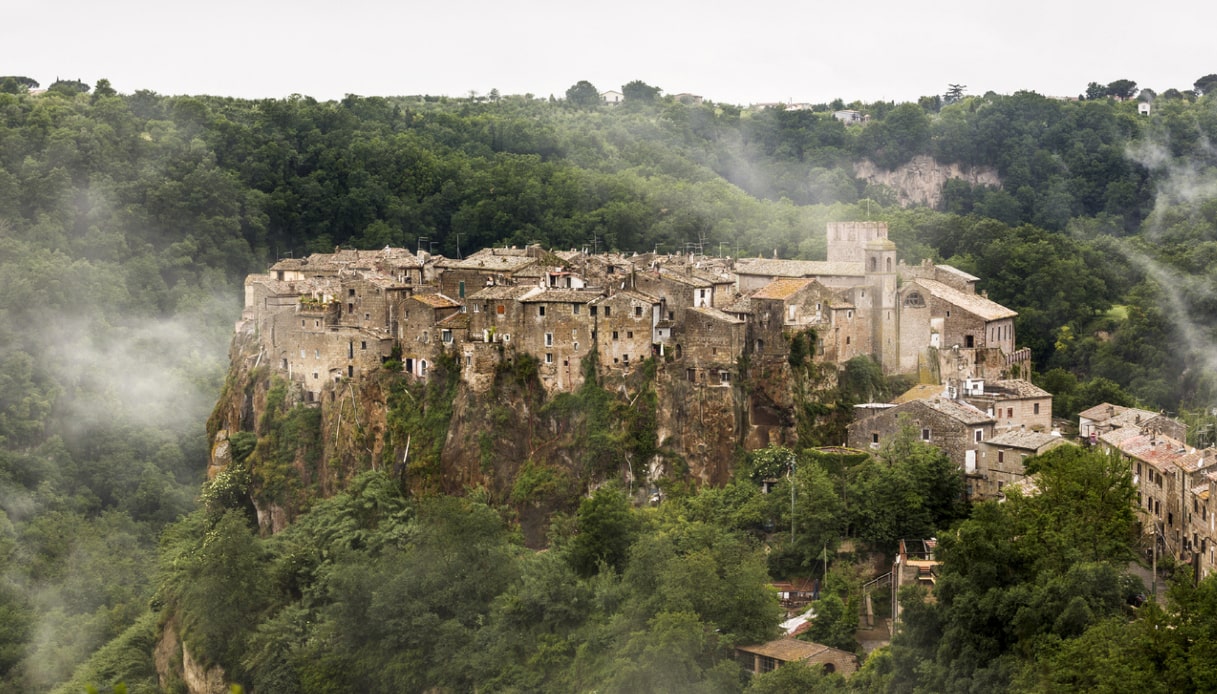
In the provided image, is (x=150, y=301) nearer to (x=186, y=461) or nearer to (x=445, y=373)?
(x=186, y=461)

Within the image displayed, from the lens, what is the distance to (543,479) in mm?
47281

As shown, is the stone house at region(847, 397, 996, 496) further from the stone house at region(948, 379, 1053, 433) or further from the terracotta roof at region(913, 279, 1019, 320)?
the terracotta roof at region(913, 279, 1019, 320)

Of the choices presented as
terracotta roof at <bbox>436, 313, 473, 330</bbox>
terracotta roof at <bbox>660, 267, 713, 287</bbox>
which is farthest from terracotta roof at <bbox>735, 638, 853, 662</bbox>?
terracotta roof at <bbox>436, 313, 473, 330</bbox>

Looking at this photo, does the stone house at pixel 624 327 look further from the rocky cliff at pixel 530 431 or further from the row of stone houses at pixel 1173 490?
the row of stone houses at pixel 1173 490

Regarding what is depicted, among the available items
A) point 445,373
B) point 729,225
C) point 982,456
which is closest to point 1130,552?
point 982,456

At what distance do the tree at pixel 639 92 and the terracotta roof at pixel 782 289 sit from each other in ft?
229

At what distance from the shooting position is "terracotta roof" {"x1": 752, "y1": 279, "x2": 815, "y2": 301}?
47.6 m

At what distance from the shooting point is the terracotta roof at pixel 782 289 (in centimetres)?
4762

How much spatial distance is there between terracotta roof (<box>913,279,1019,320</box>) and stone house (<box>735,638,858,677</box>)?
14.9 m

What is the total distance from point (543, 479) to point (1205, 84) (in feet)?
240

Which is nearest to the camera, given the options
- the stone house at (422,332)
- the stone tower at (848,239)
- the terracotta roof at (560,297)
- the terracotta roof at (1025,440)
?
the terracotta roof at (1025,440)

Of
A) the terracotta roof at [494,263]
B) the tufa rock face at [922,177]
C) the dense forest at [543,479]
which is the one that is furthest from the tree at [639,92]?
the terracotta roof at [494,263]

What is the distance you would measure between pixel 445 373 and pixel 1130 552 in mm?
21144

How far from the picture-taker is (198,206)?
86188mm
